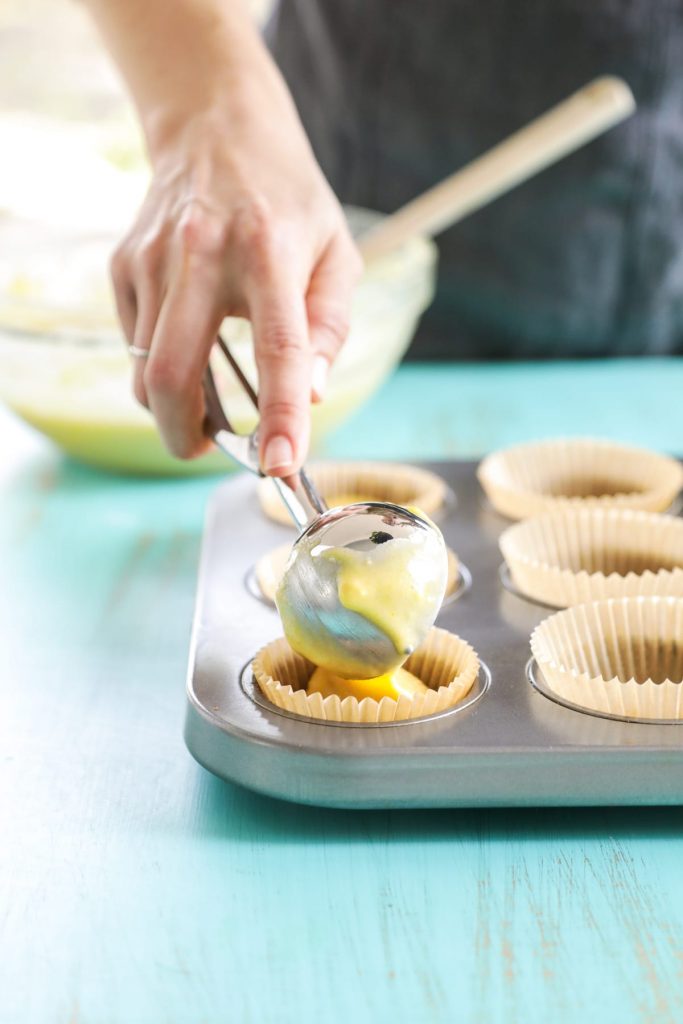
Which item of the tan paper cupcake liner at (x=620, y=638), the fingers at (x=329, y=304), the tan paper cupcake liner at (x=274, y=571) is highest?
the fingers at (x=329, y=304)

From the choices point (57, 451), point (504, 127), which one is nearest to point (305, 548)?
point (57, 451)

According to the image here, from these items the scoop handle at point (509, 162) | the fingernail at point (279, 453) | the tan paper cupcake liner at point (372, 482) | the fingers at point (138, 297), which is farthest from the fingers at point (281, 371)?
the scoop handle at point (509, 162)

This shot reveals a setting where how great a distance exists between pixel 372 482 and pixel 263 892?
0.71 meters

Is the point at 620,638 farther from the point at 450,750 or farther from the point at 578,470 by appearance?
the point at 578,470

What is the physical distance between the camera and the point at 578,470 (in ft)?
4.79

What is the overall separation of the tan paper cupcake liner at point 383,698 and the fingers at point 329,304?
25 centimetres

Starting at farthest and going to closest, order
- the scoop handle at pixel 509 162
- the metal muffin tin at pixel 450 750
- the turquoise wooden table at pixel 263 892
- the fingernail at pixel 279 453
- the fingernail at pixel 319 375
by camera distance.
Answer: the scoop handle at pixel 509 162
the fingernail at pixel 319 375
the fingernail at pixel 279 453
the metal muffin tin at pixel 450 750
the turquoise wooden table at pixel 263 892

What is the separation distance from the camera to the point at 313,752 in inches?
32.2

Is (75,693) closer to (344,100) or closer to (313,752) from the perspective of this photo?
(313,752)

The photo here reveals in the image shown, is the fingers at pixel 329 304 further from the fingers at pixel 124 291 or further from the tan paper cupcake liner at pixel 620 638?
the tan paper cupcake liner at pixel 620 638

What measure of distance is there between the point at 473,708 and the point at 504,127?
140 centimetres

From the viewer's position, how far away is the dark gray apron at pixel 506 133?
6.56 feet

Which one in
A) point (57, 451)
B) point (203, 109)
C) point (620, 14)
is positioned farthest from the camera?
point (620, 14)

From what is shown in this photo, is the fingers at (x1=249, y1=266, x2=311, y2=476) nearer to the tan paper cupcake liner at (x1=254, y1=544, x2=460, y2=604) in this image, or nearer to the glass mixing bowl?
the tan paper cupcake liner at (x1=254, y1=544, x2=460, y2=604)
